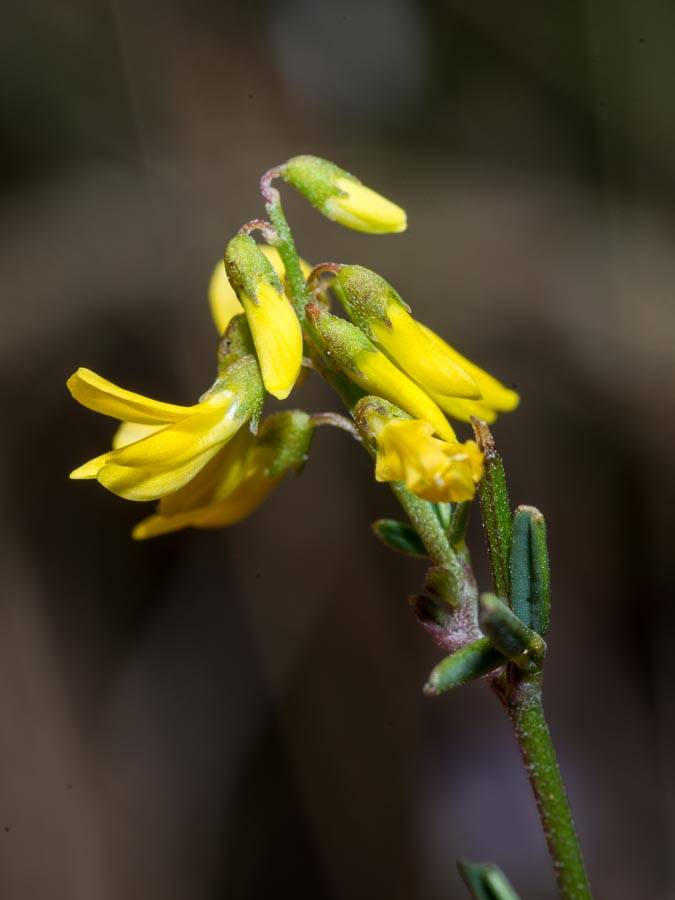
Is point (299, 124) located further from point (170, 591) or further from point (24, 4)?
point (170, 591)

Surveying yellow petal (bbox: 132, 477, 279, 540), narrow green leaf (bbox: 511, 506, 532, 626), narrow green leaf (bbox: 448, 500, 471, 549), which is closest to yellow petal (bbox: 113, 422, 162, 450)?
yellow petal (bbox: 132, 477, 279, 540)

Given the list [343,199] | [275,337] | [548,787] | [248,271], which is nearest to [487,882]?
[548,787]

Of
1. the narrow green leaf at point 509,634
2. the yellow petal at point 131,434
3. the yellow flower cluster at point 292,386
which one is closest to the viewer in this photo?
the narrow green leaf at point 509,634

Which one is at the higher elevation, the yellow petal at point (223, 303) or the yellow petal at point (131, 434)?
the yellow petal at point (223, 303)

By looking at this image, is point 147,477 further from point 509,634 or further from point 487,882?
point 487,882

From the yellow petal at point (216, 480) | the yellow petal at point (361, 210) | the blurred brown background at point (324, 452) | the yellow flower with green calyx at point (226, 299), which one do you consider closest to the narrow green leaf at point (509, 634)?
the yellow petal at point (216, 480)

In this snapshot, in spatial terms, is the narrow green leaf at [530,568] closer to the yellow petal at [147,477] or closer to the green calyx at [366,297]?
the green calyx at [366,297]

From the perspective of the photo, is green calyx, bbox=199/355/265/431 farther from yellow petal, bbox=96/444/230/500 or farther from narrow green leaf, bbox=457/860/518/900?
narrow green leaf, bbox=457/860/518/900
